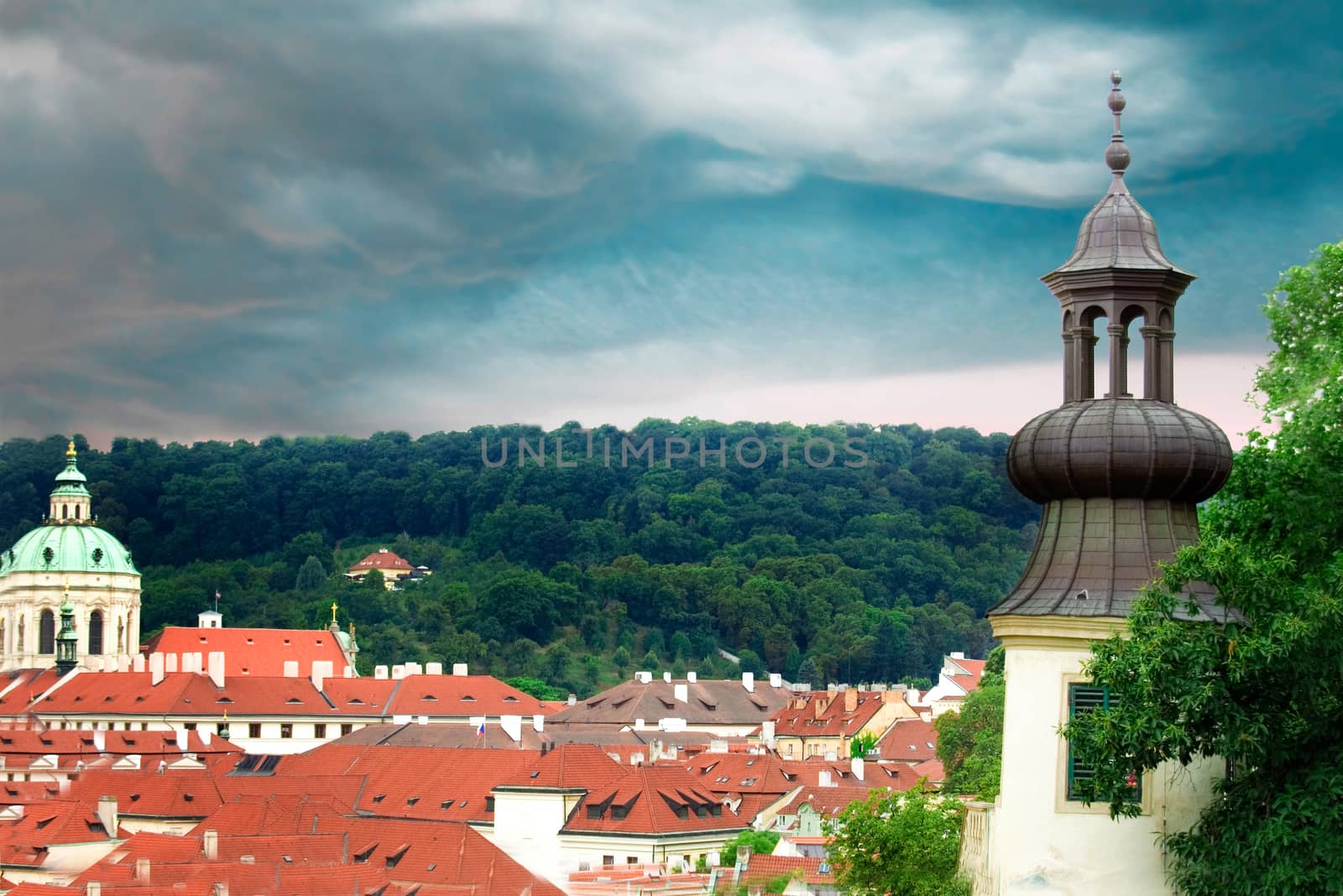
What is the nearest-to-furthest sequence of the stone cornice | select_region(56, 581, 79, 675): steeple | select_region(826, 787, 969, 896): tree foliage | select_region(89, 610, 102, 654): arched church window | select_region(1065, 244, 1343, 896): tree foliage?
select_region(1065, 244, 1343, 896): tree foliage < the stone cornice < select_region(826, 787, 969, 896): tree foliage < select_region(56, 581, 79, 675): steeple < select_region(89, 610, 102, 654): arched church window

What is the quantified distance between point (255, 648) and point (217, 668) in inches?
492

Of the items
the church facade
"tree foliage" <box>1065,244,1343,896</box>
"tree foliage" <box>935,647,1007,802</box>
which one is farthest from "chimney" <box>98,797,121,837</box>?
"tree foliage" <box>1065,244,1343,896</box>

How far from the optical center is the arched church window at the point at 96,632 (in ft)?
556

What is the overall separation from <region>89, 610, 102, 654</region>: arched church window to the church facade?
0.06 m

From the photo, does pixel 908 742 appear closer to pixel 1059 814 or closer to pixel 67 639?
pixel 67 639

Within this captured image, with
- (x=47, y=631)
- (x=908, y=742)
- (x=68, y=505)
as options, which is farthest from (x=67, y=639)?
(x=908, y=742)

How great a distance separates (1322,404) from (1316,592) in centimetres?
258

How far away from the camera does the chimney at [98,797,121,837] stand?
300ft

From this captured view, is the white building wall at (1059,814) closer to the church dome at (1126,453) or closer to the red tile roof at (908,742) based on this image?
the church dome at (1126,453)

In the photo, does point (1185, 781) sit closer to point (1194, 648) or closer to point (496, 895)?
point (1194, 648)

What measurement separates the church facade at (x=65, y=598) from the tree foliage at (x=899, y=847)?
136 m

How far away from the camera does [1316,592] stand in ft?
57.7

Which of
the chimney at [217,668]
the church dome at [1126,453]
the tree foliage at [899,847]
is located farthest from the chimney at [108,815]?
the church dome at [1126,453]

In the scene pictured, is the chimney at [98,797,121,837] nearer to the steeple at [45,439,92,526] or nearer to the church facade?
the church facade
